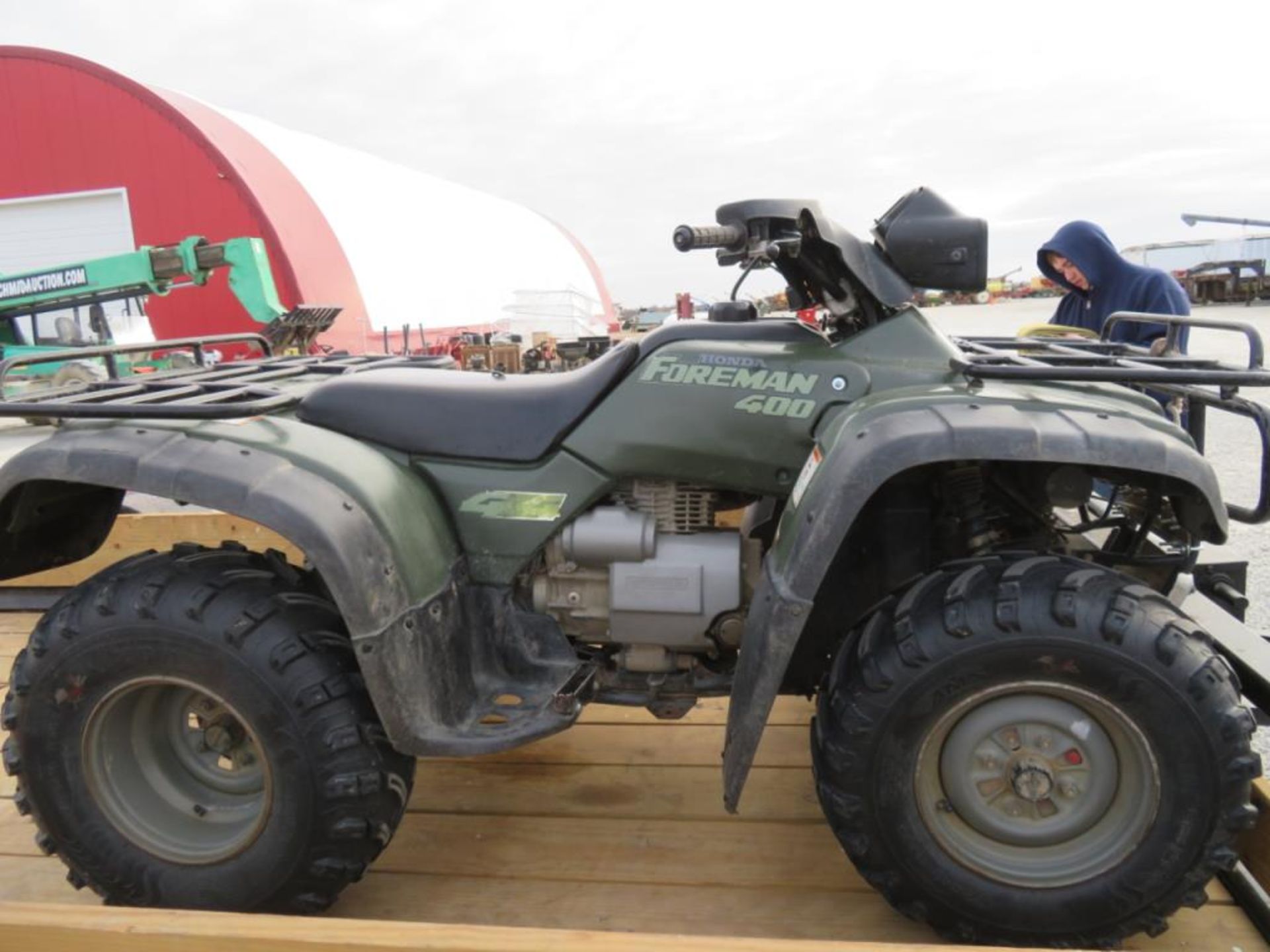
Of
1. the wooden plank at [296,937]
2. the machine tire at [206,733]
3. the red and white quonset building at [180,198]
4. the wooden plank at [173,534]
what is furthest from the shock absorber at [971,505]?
the red and white quonset building at [180,198]

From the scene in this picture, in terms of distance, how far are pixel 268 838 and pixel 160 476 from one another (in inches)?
31.4

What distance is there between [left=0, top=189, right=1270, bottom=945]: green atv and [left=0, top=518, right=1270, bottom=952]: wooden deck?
0.18 m

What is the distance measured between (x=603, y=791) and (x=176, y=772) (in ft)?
3.42

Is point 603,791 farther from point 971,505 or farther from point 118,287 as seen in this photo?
point 118,287

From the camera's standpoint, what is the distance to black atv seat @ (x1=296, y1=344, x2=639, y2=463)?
239cm

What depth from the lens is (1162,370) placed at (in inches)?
81.4

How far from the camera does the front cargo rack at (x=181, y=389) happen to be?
2.32 meters

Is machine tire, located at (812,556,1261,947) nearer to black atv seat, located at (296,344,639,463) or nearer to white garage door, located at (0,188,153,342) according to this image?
black atv seat, located at (296,344,639,463)

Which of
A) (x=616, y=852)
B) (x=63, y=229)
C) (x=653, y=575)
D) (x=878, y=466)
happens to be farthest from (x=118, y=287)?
(x=878, y=466)

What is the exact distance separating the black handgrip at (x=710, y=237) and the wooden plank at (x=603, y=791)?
1378 millimetres

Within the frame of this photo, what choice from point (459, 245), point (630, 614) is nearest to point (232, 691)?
point (630, 614)

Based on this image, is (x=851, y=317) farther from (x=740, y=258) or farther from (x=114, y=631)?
(x=114, y=631)

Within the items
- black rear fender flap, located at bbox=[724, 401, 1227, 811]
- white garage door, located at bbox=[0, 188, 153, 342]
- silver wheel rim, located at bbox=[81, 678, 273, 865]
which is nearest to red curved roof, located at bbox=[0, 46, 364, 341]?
white garage door, located at bbox=[0, 188, 153, 342]

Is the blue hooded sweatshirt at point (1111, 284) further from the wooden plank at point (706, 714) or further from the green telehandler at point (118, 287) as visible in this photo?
the green telehandler at point (118, 287)
